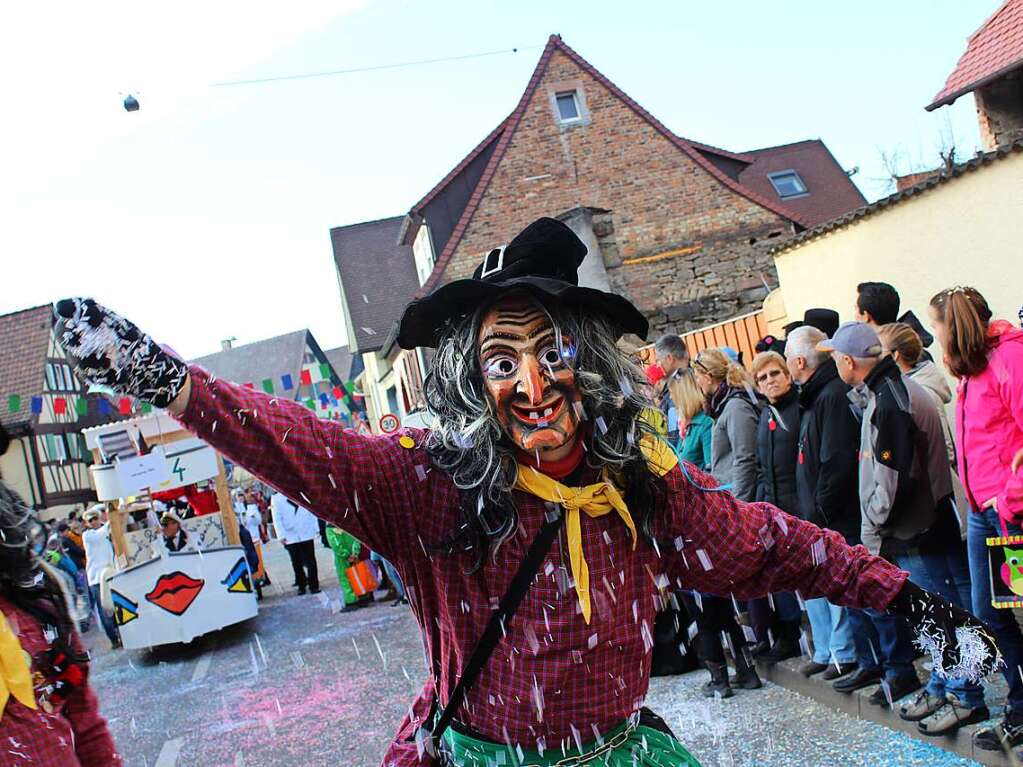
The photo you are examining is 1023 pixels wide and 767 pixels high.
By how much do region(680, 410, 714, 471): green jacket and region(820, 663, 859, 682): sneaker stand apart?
5.11ft

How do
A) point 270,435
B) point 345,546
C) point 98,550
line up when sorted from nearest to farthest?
point 270,435 < point 345,546 < point 98,550

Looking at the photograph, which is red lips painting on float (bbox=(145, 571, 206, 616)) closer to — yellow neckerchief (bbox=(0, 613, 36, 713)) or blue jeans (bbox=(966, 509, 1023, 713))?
blue jeans (bbox=(966, 509, 1023, 713))

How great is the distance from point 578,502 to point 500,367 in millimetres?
392

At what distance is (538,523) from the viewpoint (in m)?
2.53

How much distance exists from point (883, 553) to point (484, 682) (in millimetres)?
3207

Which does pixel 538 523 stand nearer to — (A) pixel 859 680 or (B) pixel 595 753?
(B) pixel 595 753

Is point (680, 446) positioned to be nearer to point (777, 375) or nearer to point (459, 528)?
point (777, 375)

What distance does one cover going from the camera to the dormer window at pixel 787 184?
98.2ft

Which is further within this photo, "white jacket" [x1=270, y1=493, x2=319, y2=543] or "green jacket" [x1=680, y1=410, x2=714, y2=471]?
"white jacket" [x1=270, y1=493, x2=319, y2=543]

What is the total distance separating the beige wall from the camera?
30.8 ft

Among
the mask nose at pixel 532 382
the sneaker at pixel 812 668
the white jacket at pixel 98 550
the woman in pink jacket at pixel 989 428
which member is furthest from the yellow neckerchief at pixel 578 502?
the white jacket at pixel 98 550

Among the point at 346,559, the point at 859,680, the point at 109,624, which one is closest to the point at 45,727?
the point at 859,680

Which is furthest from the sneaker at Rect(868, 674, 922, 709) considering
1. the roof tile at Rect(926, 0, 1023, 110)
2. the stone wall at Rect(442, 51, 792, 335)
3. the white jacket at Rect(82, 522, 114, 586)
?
the stone wall at Rect(442, 51, 792, 335)

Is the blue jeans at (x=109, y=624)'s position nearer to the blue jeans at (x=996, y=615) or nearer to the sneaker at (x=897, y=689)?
the sneaker at (x=897, y=689)
